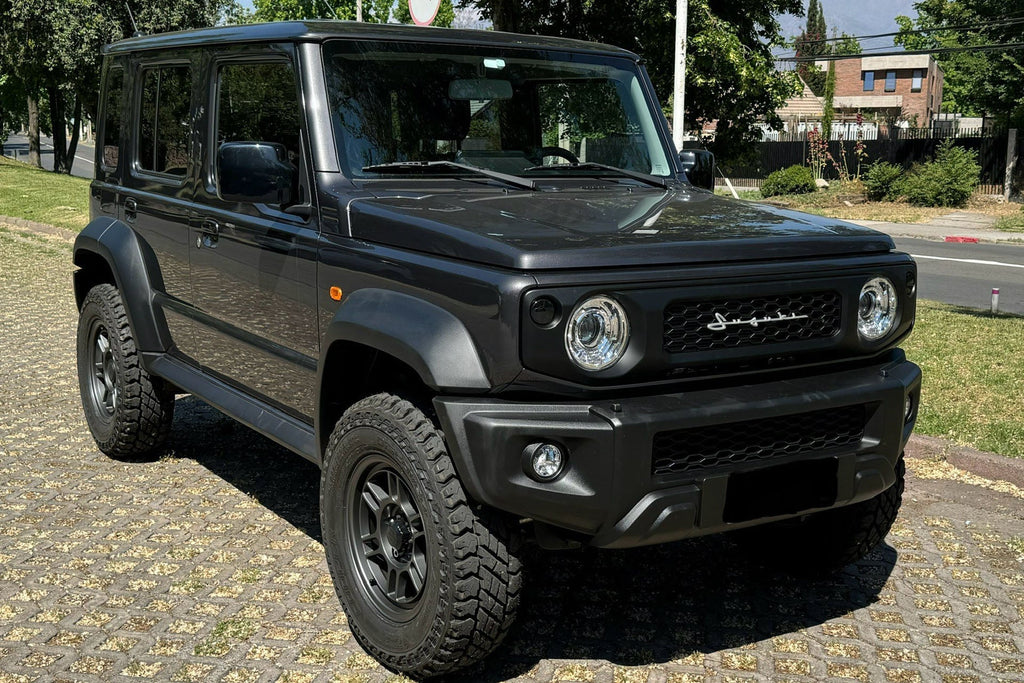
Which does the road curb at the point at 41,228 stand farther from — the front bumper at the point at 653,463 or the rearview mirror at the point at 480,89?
the front bumper at the point at 653,463

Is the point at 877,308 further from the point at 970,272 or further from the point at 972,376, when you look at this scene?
the point at 970,272

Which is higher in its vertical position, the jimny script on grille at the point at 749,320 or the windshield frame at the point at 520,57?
the windshield frame at the point at 520,57

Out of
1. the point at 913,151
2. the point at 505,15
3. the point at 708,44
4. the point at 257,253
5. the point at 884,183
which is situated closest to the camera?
the point at 257,253

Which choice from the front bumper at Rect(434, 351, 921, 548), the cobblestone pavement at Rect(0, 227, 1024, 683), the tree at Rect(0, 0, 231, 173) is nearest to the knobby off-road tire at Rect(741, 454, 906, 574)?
the cobblestone pavement at Rect(0, 227, 1024, 683)

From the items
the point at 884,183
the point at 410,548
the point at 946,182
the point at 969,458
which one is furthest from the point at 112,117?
the point at 884,183

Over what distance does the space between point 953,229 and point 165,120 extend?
72.4 feet

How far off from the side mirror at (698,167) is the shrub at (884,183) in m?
26.8

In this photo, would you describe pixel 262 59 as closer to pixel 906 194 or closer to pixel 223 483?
pixel 223 483

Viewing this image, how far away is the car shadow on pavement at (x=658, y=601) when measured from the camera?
3902 millimetres

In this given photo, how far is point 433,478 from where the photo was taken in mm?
3316

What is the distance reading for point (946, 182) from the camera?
96.4ft

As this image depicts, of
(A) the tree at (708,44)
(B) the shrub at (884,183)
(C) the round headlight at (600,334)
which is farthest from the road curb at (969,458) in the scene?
(B) the shrub at (884,183)

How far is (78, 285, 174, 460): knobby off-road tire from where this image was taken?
5.68m

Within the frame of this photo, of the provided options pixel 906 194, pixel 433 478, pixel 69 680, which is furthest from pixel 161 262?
pixel 906 194
